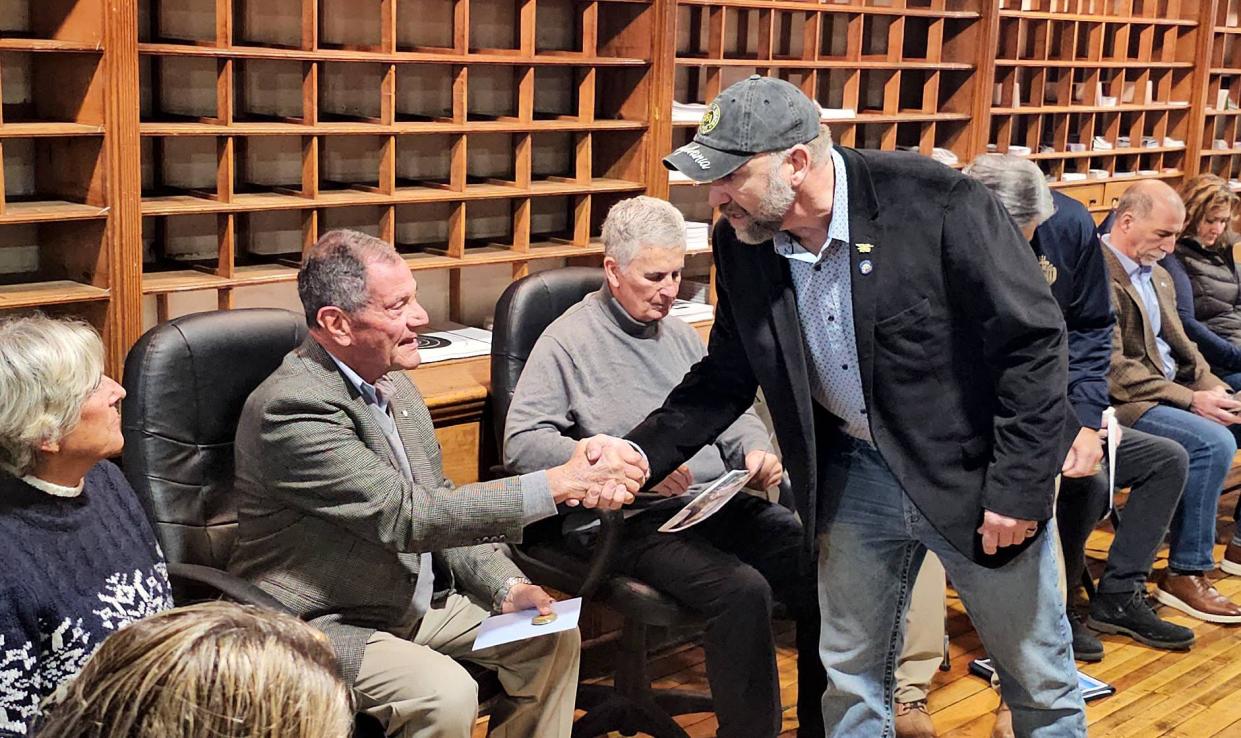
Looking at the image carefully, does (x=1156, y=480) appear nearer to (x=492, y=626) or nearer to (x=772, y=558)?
(x=772, y=558)

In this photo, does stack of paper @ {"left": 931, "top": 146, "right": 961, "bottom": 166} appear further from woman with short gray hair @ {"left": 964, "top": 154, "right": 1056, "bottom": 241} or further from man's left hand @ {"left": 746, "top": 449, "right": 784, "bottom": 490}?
man's left hand @ {"left": 746, "top": 449, "right": 784, "bottom": 490}

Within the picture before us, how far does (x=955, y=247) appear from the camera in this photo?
2.32 metres

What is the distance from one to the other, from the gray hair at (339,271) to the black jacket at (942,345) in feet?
2.31

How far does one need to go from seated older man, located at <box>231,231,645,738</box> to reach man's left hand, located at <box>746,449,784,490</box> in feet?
1.98

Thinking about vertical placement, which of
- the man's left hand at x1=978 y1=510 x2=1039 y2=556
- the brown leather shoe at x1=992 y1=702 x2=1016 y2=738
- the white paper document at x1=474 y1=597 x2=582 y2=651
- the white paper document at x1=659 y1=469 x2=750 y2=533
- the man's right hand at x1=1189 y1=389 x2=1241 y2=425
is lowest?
the brown leather shoe at x1=992 y1=702 x2=1016 y2=738

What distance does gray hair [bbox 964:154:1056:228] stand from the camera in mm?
3342

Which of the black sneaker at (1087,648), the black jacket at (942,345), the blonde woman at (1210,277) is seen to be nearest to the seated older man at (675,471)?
the black jacket at (942,345)

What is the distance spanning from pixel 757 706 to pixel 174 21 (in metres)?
2.07

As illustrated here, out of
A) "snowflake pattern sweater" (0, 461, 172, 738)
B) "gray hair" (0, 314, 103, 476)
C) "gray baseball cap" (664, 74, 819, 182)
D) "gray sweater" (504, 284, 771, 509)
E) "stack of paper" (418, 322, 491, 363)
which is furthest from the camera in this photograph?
"stack of paper" (418, 322, 491, 363)

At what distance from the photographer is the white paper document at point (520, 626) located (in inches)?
102

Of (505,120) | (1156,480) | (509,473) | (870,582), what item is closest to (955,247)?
(870,582)

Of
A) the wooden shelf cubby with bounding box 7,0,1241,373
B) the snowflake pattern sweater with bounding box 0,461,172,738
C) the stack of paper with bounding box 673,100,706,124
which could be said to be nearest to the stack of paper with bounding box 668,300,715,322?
the wooden shelf cubby with bounding box 7,0,1241,373

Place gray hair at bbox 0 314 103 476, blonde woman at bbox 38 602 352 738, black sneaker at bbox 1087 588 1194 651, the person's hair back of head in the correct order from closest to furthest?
blonde woman at bbox 38 602 352 738 → gray hair at bbox 0 314 103 476 → black sneaker at bbox 1087 588 1194 651 → the person's hair back of head

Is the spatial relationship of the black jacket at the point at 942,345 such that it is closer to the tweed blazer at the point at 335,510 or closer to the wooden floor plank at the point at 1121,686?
the tweed blazer at the point at 335,510
